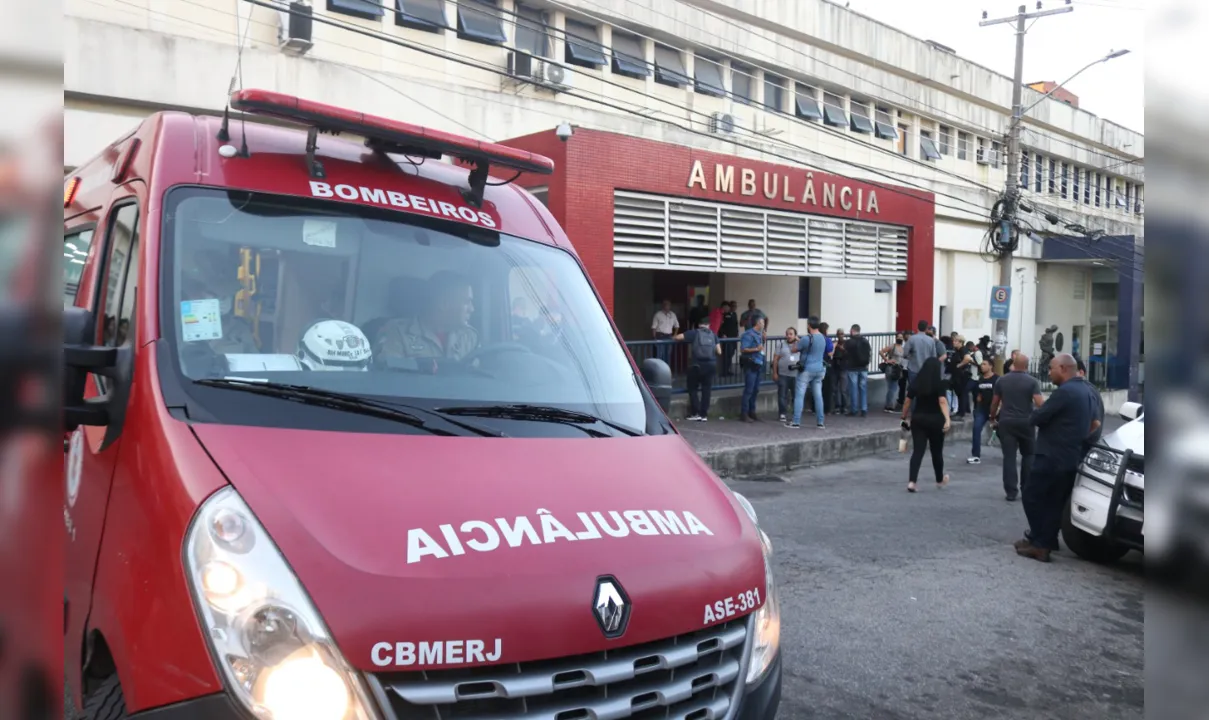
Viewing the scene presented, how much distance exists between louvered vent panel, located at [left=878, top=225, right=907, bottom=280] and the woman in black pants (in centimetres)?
945

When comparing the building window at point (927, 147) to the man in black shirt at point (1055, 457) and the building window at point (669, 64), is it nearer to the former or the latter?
the building window at point (669, 64)

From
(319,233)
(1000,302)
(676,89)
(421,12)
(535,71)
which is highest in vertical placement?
(421,12)

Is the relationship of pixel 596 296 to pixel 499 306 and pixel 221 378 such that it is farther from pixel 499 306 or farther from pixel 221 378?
pixel 221 378

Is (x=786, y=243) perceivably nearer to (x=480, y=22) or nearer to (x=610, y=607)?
(x=480, y=22)

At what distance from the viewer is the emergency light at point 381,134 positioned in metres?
2.92

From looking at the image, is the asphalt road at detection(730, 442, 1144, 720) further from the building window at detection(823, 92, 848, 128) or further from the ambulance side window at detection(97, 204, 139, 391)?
the building window at detection(823, 92, 848, 128)

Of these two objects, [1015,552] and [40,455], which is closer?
[40,455]

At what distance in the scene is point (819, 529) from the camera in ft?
26.7

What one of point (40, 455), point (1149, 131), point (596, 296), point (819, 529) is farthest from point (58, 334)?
point (819, 529)

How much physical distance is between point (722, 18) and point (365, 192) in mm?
21469

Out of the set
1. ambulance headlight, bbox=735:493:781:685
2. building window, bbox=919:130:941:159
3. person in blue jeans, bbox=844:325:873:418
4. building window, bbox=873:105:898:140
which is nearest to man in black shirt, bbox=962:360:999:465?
person in blue jeans, bbox=844:325:873:418

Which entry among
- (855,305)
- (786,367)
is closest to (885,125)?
(855,305)

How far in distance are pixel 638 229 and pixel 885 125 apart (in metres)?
17.0

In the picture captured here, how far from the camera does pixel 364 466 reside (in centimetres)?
231
